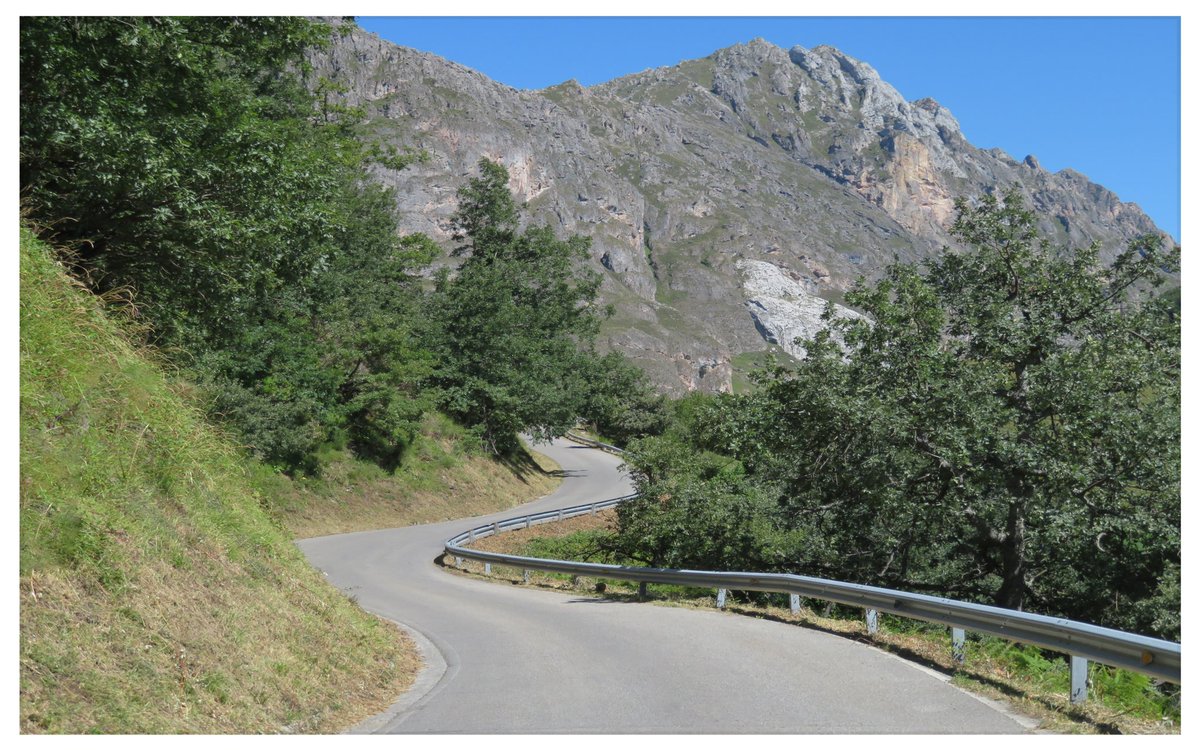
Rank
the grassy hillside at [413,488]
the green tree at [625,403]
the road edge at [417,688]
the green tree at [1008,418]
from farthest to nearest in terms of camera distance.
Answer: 1. the green tree at [625,403]
2. the grassy hillside at [413,488]
3. the green tree at [1008,418]
4. the road edge at [417,688]

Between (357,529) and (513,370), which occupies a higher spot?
(513,370)

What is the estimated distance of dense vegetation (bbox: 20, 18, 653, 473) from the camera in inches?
452

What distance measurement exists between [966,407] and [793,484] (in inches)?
184

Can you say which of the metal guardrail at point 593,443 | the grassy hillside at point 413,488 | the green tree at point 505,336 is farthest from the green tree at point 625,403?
the grassy hillside at point 413,488

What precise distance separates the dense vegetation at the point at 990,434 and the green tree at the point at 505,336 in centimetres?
2727

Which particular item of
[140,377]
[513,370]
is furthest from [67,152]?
[513,370]

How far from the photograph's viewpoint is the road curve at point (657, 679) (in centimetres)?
682

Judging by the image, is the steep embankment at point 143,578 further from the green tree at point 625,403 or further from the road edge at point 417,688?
the green tree at point 625,403

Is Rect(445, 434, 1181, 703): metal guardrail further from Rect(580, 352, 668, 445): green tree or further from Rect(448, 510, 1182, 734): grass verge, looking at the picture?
Rect(580, 352, 668, 445): green tree

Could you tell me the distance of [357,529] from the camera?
33875 millimetres

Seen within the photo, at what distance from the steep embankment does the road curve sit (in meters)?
0.99

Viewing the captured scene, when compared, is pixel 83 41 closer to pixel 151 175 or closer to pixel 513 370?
pixel 151 175

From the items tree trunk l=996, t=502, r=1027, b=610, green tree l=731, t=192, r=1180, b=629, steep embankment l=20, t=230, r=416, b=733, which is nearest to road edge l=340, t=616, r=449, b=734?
steep embankment l=20, t=230, r=416, b=733

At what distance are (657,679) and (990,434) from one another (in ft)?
28.5
